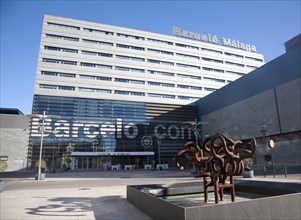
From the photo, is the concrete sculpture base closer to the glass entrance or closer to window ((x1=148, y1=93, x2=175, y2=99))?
A: the glass entrance

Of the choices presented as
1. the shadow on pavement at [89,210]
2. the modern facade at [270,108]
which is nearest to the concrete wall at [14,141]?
the modern facade at [270,108]

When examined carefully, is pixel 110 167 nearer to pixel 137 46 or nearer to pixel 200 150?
pixel 137 46

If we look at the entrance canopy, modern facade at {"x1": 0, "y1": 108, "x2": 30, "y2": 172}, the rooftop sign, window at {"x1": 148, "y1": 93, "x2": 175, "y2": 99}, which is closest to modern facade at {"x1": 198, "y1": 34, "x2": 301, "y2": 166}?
window at {"x1": 148, "y1": 93, "x2": 175, "y2": 99}

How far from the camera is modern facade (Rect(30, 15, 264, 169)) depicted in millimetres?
57375

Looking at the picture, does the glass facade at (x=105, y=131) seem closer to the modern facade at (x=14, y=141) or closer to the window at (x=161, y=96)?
the window at (x=161, y=96)

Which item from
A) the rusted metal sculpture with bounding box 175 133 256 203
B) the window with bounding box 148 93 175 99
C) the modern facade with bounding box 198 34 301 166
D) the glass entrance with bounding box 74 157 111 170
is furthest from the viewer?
the window with bounding box 148 93 175 99

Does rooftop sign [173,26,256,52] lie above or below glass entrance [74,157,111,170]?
above

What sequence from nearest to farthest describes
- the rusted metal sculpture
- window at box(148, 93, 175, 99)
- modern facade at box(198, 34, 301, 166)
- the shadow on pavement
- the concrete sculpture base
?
the concrete sculpture base, the rusted metal sculpture, the shadow on pavement, modern facade at box(198, 34, 301, 166), window at box(148, 93, 175, 99)

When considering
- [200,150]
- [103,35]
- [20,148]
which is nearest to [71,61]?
[103,35]

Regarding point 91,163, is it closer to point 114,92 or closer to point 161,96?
point 114,92

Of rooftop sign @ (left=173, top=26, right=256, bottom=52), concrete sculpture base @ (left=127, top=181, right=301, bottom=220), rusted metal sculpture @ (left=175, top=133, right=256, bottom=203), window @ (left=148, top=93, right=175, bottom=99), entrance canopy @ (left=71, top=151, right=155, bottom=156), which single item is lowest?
concrete sculpture base @ (left=127, top=181, right=301, bottom=220)

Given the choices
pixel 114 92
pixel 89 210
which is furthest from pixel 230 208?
pixel 114 92

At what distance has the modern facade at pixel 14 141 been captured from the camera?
5562cm

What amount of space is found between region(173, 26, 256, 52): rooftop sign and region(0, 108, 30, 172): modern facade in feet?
179
